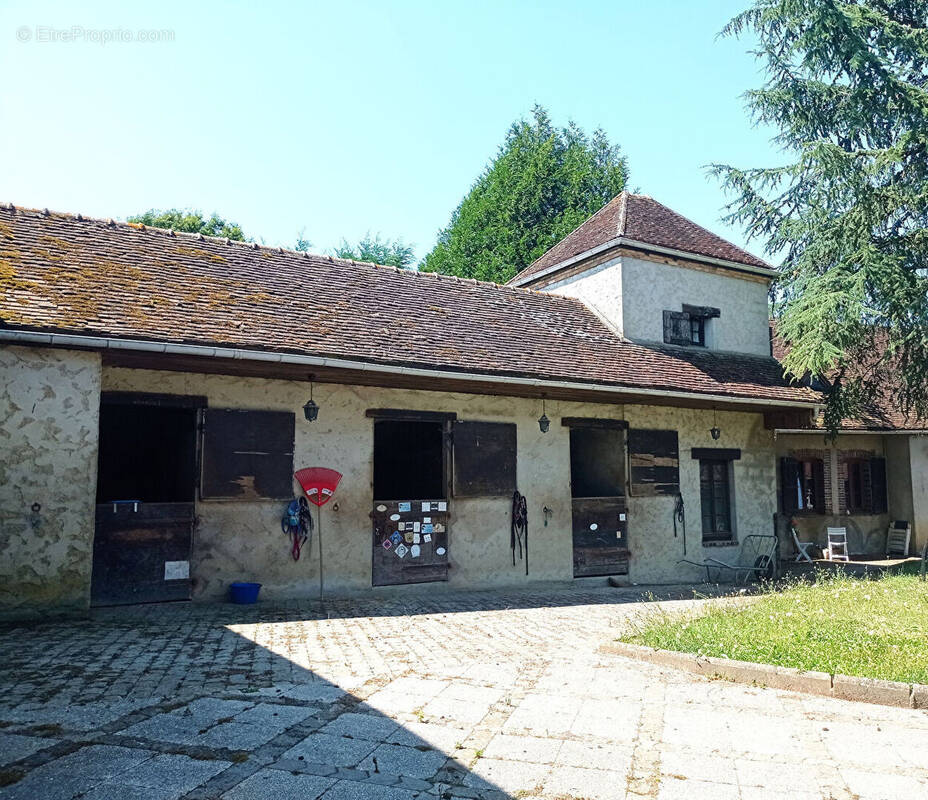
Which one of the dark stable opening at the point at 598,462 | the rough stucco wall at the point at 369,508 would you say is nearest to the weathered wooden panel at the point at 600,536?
the rough stucco wall at the point at 369,508

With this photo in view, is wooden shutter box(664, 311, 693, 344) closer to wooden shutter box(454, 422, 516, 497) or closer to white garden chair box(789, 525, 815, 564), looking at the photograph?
wooden shutter box(454, 422, 516, 497)

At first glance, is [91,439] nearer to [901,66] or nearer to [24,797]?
[24,797]

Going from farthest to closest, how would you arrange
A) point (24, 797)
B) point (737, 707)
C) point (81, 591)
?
point (81, 591), point (737, 707), point (24, 797)

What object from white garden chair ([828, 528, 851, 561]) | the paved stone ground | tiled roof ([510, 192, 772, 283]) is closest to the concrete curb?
the paved stone ground

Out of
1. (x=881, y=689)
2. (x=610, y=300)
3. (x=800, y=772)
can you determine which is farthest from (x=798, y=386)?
(x=800, y=772)

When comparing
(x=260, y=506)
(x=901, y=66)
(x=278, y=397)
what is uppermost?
(x=901, y=66)

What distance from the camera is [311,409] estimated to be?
9.90 metres

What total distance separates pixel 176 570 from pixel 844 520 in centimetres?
1569

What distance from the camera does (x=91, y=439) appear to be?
811cm

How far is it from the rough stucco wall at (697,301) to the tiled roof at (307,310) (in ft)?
1.64

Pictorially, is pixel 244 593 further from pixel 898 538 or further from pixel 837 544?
pixel 898 538

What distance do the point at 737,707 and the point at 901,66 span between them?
14.9m

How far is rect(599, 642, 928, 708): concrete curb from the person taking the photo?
5348 mm

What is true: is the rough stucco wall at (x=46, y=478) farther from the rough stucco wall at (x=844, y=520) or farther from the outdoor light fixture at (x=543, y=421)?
the rough stucco wall at (x=844, y=520)
